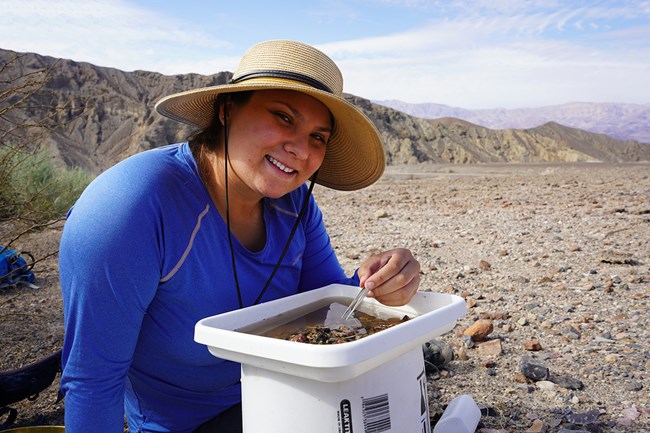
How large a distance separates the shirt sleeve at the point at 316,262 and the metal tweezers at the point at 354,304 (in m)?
0.35

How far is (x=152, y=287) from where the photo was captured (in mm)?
1408

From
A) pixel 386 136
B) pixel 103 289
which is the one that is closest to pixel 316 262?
pixel 103 289

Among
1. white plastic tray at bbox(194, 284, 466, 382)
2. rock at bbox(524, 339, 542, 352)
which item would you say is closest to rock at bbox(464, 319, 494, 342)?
rock at bbox(524, 339, 542, 352)

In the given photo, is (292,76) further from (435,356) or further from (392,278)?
(435,356)

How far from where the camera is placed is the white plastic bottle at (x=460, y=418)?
6.12 ft

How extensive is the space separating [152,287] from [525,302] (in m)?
2.58

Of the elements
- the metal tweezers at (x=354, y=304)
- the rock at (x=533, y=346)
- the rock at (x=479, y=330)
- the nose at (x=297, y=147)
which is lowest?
the rock at (x=533, y=346)

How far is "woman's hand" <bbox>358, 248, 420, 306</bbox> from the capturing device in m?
1.51

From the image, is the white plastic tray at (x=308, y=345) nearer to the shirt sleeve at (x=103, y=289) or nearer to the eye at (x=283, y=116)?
the shirt sleeve at (x=103, y=289)

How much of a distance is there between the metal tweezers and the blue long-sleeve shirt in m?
0.29

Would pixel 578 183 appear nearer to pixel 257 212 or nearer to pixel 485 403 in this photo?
pixel 485 403

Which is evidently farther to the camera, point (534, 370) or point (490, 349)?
point (490, 349)

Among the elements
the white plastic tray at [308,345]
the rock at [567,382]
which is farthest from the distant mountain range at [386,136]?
the white plastic tray at [308,345]

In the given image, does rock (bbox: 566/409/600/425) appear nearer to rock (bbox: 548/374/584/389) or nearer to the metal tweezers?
rock (bbox: 548/374/584/389)
